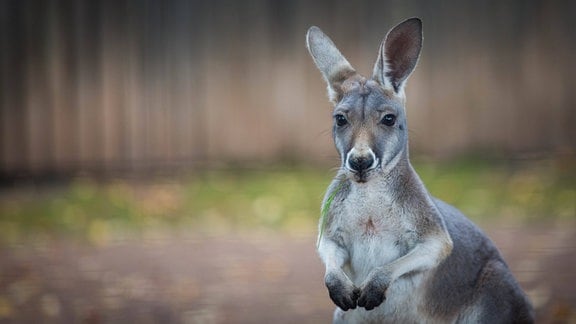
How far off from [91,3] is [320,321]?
5.85m

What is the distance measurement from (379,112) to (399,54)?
20cm

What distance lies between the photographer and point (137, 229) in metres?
9.05

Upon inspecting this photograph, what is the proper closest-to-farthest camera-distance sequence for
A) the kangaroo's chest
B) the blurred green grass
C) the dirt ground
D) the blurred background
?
1. the kangaroo's chest
2. the dirt ground
3. the blurred green grass
4. the blurred background

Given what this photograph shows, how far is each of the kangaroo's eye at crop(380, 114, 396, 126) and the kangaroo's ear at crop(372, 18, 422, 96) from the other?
0.13 meters

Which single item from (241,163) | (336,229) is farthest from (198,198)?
(336,229)

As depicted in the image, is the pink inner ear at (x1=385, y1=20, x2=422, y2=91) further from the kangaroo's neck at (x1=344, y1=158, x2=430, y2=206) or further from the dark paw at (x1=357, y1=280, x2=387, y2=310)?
the dark paw at (x1=357, y1=280, x2=387, y2=310)

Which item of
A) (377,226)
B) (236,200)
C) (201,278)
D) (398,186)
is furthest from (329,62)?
(236,200)

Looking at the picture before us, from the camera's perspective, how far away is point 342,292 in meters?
3.47

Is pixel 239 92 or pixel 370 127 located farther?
pixel 239 92

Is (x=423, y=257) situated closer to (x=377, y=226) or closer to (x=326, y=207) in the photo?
(x=377, y=226)

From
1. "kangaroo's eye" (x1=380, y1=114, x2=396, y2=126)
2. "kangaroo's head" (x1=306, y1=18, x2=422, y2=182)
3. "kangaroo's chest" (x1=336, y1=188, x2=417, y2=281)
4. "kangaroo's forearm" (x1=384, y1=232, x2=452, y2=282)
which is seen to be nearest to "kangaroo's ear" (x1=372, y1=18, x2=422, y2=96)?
"kangaroo's head" (x1=306, y1=18, x2=422, y2=182)

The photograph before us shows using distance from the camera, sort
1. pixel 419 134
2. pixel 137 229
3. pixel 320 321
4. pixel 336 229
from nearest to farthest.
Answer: pixel 336 229
pixel 320 321
pixel 137 229
pixel 419 134

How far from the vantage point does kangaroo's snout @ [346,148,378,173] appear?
337 cm

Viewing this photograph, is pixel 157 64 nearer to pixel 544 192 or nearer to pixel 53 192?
pixel 53 192
